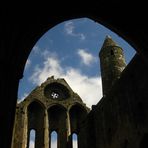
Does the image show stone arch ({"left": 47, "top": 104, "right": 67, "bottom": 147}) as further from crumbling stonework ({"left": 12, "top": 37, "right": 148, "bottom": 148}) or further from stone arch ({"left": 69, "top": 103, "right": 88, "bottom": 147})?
stone arch ({"left": 69, "top": 103, "right": 88, "bottom": 147})

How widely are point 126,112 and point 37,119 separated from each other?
29.3 feet

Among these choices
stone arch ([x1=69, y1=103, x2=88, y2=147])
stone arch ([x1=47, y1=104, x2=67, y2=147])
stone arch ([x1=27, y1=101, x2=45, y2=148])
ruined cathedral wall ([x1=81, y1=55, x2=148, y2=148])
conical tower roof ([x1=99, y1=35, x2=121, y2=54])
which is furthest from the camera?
stone arch ([x1=69, y1=103, x2=88, y2=147])

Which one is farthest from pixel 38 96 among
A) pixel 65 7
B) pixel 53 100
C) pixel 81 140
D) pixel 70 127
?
pixel 65 7

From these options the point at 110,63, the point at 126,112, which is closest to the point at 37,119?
the point at 110,63

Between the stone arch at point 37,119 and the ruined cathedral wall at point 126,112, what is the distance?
4.86 meters

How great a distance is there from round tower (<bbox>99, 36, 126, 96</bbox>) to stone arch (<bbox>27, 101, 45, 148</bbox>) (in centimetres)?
507

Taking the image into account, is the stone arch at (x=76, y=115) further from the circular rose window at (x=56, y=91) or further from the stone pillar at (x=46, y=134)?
the stone pillar at (x=46, y=134)

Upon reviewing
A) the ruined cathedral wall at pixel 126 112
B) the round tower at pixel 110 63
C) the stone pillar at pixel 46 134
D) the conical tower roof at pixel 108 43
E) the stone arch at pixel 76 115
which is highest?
the conical tower roof at pixel 108 43

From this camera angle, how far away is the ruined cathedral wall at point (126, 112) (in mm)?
10570

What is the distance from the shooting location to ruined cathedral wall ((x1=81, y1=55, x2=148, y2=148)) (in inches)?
416

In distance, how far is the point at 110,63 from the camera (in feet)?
55.1

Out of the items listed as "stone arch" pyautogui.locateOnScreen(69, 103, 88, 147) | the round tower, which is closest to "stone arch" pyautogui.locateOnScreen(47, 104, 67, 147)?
"stone arch" pyautogui.locateOnScreen(69, 103, 88, 147)

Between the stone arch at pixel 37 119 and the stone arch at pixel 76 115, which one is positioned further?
the stone arch at pixel 76 115

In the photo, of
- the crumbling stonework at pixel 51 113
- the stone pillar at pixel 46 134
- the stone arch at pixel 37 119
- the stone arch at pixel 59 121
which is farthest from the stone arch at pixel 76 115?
the stone arch at pixel 37 119
